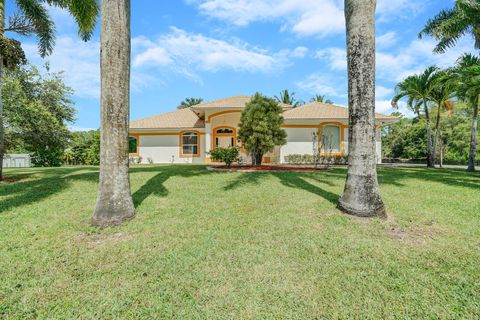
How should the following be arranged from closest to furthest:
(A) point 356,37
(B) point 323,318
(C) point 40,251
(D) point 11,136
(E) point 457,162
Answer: (B) point 323,318 < (C) point 40,251 < (A) point 356,37 < (D) point 11,136 < (E) point 457,162

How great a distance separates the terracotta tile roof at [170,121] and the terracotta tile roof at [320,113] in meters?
8.26

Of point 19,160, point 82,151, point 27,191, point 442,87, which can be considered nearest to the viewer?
point 27,191

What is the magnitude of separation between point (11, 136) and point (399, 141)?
1842 inches

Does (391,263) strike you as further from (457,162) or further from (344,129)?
(457,162)

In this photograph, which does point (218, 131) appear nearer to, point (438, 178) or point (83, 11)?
point (83, 11)

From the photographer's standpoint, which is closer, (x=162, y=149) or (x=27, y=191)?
(x=27, y=191)

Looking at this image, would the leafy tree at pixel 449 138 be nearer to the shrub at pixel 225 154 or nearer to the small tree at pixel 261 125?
the small tree at pixel 261 125

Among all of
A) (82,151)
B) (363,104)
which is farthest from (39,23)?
(82,151)

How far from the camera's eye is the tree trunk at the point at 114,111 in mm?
5078

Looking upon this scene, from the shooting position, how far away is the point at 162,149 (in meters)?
22.9

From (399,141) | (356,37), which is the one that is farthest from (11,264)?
(399,141)

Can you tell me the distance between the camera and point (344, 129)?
68.5ft

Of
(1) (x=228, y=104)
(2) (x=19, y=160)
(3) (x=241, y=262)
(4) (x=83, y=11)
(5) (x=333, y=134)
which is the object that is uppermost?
(4) (x=83, y=11)

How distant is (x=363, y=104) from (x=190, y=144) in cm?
1901
